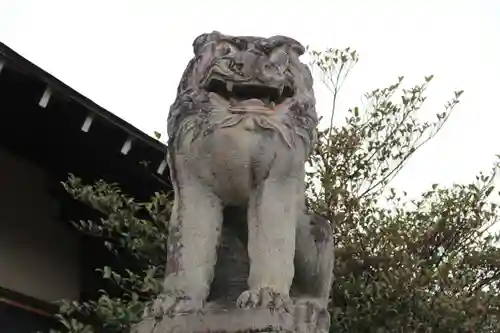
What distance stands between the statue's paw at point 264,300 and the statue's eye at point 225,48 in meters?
0.84

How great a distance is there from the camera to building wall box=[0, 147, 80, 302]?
6570mm

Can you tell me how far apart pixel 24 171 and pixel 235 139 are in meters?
4.16

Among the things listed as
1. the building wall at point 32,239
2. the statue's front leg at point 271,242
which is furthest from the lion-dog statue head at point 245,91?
the building wall at point 32,239

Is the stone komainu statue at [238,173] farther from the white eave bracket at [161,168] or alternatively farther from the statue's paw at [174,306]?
the white eave bracket at [161,168]

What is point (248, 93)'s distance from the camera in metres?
3.05

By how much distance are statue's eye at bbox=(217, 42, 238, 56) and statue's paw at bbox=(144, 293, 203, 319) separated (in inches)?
34.0

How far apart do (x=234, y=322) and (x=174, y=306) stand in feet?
0.69

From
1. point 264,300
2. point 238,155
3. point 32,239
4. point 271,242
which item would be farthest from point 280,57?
point 32,239

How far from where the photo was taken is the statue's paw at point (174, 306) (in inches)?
111

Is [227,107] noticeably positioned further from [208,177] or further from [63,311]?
[63,311]

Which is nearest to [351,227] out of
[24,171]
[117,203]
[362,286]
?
[362,286]

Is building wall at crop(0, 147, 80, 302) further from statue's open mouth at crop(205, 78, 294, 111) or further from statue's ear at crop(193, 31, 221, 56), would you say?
statue's open mouth at crop(205, 78, 294, 111)

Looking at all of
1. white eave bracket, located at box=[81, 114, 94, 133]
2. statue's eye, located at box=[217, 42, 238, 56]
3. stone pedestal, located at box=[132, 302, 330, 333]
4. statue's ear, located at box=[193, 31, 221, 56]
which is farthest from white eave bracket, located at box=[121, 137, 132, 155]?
stone pedestal, located at box=[132, 302, 330, 333]

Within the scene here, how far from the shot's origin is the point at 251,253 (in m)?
2.92
